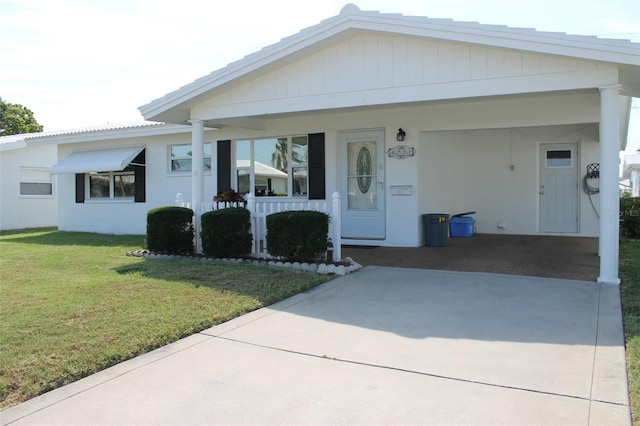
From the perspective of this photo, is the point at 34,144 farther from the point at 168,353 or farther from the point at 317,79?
the point at 168,353

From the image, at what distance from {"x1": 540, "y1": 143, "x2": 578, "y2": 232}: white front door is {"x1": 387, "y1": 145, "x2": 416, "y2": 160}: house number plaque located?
4.42 m

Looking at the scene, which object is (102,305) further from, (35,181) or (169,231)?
(35,181)

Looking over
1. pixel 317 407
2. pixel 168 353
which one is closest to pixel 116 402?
pixel 168 353

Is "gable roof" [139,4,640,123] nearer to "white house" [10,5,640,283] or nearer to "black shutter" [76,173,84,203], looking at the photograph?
"white house" [10,5,640,283]

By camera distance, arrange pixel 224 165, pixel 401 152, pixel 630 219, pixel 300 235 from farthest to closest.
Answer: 1. pixel 224 165
2. pixel 630 219
3. pixel 401 152
4. pixel 300 235

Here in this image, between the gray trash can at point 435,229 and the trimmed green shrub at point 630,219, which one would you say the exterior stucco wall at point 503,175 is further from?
the gray trash can at point 435,229

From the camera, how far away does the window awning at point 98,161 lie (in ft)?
44.4

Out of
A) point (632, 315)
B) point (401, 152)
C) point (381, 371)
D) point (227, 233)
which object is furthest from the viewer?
point (401, 152)

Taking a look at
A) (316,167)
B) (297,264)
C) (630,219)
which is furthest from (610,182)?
(630,219)

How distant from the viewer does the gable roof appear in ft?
20.5

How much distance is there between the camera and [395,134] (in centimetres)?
1052

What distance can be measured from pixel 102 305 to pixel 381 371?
3.31 meters

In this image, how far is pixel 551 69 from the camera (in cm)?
680

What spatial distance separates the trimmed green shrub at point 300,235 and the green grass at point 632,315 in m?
4.16
